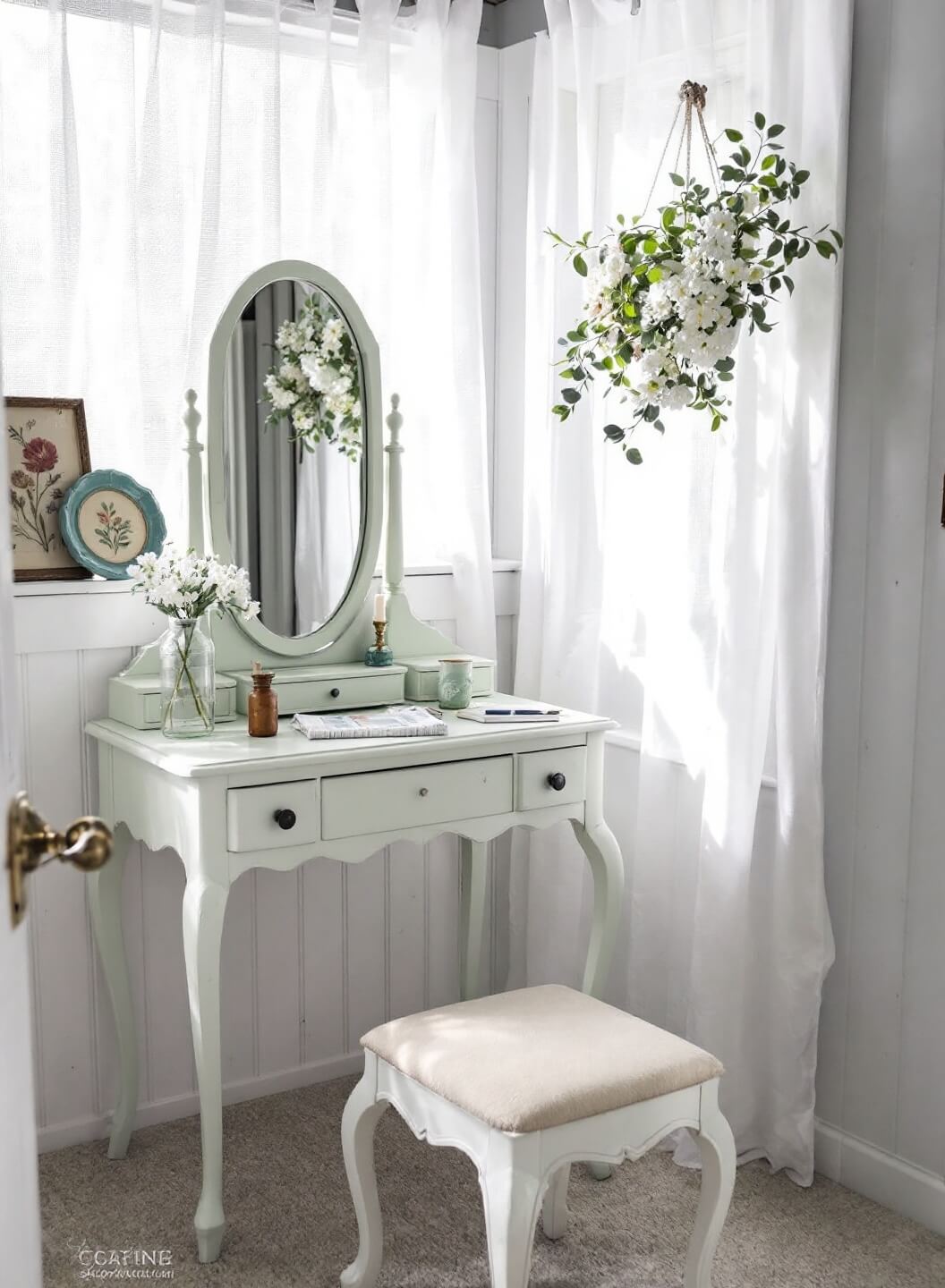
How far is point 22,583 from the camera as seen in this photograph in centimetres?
236

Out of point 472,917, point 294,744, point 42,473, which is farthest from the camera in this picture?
point 472,917

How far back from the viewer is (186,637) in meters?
2.29

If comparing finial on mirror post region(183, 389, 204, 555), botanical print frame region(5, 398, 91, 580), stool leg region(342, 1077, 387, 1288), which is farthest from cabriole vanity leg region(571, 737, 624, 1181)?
botanical print frame region(5, 398, 91, 580)

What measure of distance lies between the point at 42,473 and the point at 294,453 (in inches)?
18.2

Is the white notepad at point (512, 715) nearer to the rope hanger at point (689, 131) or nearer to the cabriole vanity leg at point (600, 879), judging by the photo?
the cabriole vanity leg at point (600, 879)

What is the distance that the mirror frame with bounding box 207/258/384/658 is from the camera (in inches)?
96.3

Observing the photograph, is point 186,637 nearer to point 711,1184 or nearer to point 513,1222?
point 513,1222

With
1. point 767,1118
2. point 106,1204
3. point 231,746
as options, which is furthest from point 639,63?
point 106,1204

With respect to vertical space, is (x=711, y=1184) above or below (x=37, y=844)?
below

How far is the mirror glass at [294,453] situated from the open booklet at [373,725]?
0.27 metres

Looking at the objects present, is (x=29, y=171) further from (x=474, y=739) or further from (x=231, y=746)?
(x=474, y=739)

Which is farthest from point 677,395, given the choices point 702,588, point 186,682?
point 186,682

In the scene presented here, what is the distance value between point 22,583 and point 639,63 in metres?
1.51

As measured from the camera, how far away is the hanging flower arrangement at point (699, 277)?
2.15m
